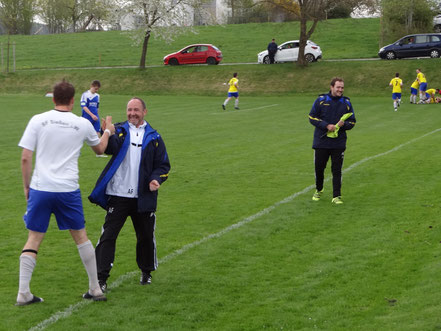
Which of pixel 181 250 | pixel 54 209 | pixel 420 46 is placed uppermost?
pixel 420 46

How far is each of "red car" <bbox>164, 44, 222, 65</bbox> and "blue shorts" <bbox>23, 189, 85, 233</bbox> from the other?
4688 cm

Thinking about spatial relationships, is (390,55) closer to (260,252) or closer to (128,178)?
(260,252)

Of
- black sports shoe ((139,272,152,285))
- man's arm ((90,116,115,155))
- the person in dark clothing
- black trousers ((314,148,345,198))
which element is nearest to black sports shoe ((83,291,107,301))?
black sports shoe ((139,272,152,285))

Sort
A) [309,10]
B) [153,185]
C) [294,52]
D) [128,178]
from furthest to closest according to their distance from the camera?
[294,52]
[309,10]
[128,178]
[153,185]

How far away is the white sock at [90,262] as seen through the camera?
6.41 m

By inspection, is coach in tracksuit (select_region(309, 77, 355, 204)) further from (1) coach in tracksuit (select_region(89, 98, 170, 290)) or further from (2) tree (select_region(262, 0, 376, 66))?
(2) tree (select_region(262, 0, 376, 66))

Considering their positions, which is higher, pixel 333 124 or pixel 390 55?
pixel 390 55

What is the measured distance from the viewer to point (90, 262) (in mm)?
6469

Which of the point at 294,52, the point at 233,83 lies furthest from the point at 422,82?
the point at 294,52

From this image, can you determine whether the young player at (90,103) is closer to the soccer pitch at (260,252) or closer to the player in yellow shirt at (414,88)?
the soccer pitch at (260,252)

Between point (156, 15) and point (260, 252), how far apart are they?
162ft

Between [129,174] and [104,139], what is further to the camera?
[129,174]

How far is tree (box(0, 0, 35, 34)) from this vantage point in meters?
89.5

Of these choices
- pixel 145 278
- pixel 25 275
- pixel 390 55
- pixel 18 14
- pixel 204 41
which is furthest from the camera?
pixel 18 14
